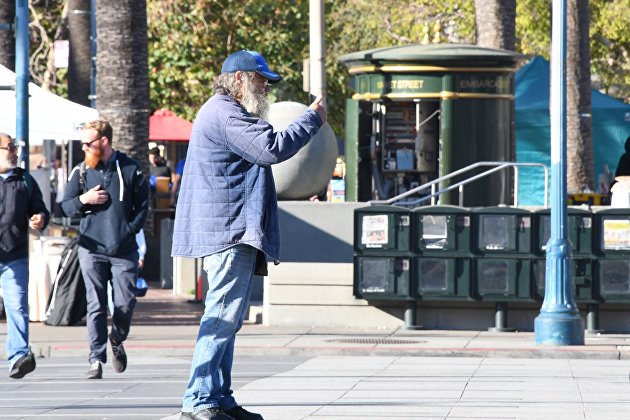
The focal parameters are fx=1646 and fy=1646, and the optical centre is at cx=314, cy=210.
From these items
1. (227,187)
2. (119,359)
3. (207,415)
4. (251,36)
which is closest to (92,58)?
(251,36)

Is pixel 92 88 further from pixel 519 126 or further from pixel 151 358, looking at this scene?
pixel 151 358

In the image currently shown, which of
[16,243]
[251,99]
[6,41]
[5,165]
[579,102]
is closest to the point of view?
[251,99]

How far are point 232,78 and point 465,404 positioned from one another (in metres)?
2.92

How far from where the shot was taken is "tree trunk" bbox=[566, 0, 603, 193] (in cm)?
2920

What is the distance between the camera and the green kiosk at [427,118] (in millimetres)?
21266

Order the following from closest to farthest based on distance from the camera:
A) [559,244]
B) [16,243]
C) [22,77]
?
[16,243] → [22,77] → [559,244]

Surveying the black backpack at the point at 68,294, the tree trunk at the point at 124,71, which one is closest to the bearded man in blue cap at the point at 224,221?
the black backpack at the point at 68,294

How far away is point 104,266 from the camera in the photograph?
12117 mm

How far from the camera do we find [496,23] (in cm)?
2622

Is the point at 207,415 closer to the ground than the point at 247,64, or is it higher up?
closer to the ground

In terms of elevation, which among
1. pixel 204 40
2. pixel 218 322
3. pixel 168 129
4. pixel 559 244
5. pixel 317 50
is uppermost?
pixel 204 40

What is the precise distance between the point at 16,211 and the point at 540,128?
19.4 metres

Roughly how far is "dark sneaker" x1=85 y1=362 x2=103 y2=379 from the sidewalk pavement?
2.27m

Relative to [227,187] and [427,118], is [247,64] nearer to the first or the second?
[227,187]
